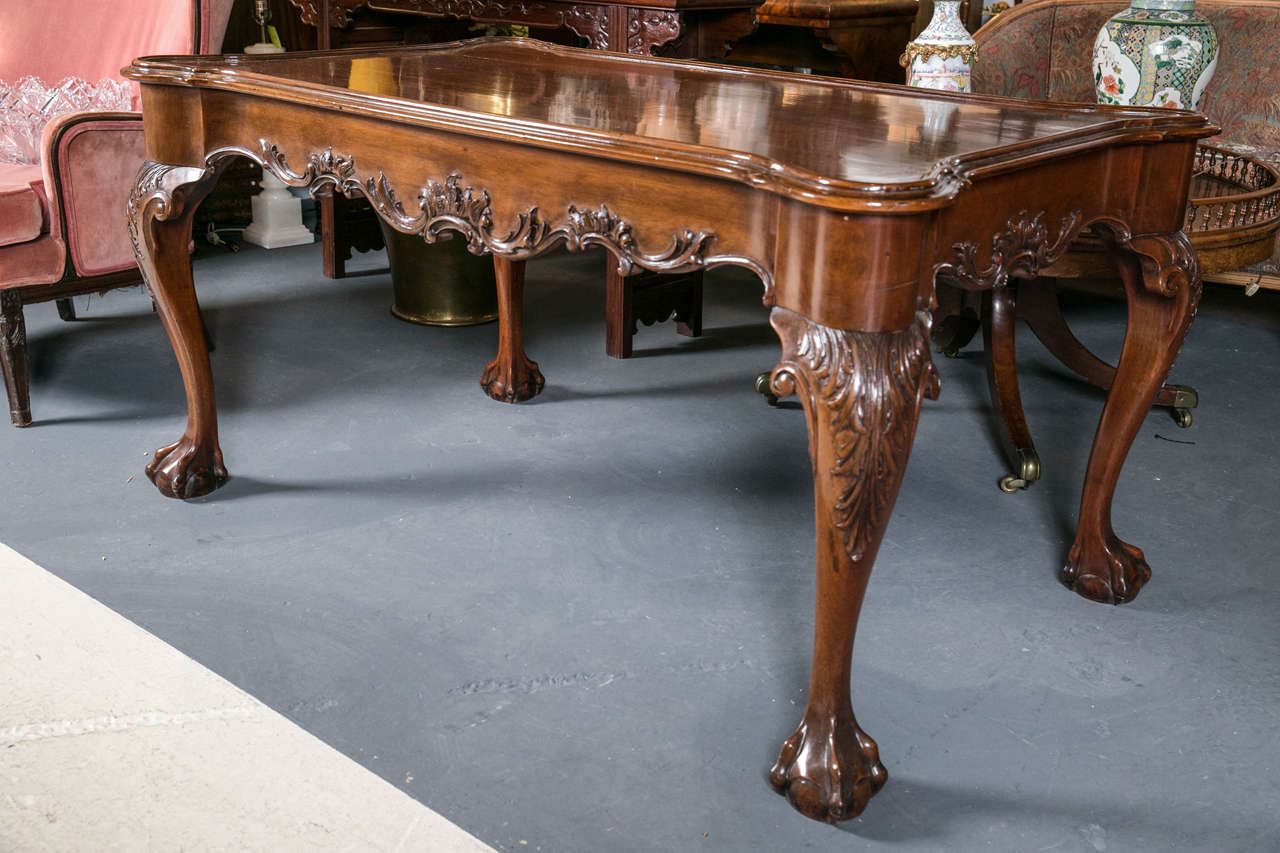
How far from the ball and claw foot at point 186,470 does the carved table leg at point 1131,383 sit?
4.99 feet

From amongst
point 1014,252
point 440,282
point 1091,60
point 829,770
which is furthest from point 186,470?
point 1091,60

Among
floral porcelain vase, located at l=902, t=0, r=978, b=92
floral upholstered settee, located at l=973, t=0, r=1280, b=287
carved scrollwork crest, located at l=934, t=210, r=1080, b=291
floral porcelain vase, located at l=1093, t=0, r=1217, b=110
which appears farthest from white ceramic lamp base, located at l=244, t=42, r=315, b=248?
carved scrollwork crest, located at l=934, t=210, r=1080, b=291

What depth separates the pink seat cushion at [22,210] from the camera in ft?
7.88

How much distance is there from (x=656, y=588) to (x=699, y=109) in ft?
2.46

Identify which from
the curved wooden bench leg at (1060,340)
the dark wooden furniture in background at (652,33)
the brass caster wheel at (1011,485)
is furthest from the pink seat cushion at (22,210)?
the curved wooden bench leg at (1060,340)

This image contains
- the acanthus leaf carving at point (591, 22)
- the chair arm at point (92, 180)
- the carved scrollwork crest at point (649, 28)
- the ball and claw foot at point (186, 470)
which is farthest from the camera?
the acanthus leaf carving at point (591, 22)

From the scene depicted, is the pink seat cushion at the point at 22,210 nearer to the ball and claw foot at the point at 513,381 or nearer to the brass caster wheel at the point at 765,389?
the ball and claw foot at the point at 513,381

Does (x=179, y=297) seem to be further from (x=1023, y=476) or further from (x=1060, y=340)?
(x=1060, y=340)

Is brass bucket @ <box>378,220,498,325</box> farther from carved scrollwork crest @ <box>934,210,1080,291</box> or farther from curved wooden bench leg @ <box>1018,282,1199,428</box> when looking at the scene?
carved scrollwork crest @ <box>934,210,1080,291</box>

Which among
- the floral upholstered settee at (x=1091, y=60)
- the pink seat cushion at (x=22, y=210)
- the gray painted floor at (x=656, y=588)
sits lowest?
the gray painted floor at (x=656, y=588)

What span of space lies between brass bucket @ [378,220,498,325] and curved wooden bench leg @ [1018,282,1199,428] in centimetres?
136

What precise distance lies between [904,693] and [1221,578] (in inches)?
27.3

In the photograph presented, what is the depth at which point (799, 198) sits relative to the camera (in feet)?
4.15

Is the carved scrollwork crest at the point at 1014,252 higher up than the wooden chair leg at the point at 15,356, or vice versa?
the carved scrollwork crest at the point at 1014,252
